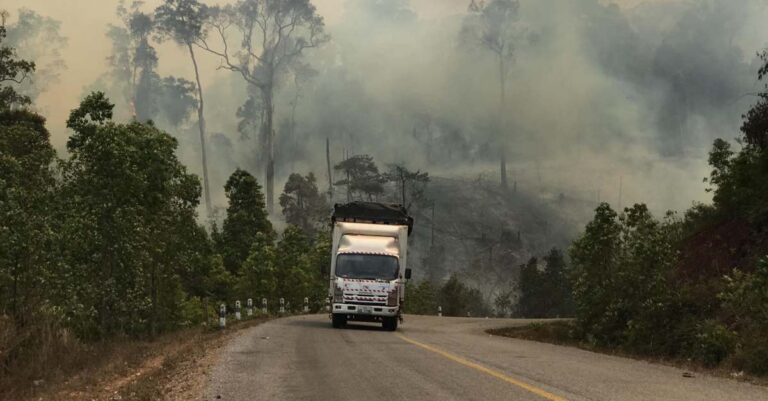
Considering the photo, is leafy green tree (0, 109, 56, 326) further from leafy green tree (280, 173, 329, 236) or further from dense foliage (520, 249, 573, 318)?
dense foliage (520, 249, 573, 318)

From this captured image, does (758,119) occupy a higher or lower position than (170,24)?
lower

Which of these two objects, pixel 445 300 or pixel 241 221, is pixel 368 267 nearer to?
pixel 241 221

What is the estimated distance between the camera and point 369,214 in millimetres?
26078

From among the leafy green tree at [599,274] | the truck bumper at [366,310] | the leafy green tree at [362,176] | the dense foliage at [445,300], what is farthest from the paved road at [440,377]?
the leafy green tree at [362,176]

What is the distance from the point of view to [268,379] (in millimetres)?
11438

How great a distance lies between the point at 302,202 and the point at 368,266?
101 m

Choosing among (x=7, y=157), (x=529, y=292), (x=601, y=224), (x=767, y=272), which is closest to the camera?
(x=767, y=272)

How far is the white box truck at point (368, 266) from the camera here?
2447 centimetres

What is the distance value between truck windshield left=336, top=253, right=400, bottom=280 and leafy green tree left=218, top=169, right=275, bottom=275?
137 ft

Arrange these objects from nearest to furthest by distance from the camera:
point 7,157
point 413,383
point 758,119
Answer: point 413,383
point 758,119
point 7,157

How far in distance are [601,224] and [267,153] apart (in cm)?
12255

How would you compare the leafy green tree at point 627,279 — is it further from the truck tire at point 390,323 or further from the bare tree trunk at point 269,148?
the bare tree trunk at point 269,148

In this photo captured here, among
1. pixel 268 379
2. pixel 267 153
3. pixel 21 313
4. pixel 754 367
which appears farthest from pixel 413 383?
pixel 267 153

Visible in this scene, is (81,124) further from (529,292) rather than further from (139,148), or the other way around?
(529,292)
